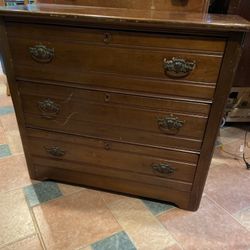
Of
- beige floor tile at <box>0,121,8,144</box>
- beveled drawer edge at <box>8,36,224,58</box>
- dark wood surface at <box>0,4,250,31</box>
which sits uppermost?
dark wood surface at <box>0,4,250,31</box>

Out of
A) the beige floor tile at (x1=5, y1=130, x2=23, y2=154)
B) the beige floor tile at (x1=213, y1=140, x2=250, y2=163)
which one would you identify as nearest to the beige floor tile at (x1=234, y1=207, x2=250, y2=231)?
the beige floor tile at (x1=213, y1=140, x2=250, y2=163)

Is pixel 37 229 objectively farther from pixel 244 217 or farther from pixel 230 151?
pixel 230 151

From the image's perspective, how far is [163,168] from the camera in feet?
3.68

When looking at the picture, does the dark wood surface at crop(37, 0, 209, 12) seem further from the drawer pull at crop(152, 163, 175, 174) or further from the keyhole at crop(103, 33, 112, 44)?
the drawer pull at crop(152, 163, 175, 174)

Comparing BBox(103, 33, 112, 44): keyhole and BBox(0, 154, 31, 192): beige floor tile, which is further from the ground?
BBox(103, 33, 112, 44): keyhole

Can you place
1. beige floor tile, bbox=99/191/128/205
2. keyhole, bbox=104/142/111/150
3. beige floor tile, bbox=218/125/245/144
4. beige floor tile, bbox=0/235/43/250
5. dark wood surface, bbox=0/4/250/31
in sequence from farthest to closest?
beige floor tile, bbox=218/125/245/144 < beige floor tile, bbox=99/191/128/205 < keyhole, bbox=104/142/111/150 < beige floor tile, bbox=0/235/43/250 < dark wood surface, bbox=0/4/250/31

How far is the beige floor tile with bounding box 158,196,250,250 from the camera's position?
42.2 inches

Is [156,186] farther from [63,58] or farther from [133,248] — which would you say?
[63,58]

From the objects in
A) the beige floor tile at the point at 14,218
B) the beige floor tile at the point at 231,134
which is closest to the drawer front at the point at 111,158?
the beige floor tile at the point at 14,218

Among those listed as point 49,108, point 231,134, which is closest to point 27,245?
point 49,108

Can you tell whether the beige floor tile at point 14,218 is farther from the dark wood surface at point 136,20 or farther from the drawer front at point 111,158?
the dark wood surface at point 136,20

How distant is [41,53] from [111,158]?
1.91ft

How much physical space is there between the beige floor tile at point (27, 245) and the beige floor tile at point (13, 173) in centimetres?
37

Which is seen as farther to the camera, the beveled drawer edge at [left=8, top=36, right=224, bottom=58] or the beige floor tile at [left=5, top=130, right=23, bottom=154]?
the beige floor tile at [left=5, top=130, right=23, bottom=154]
